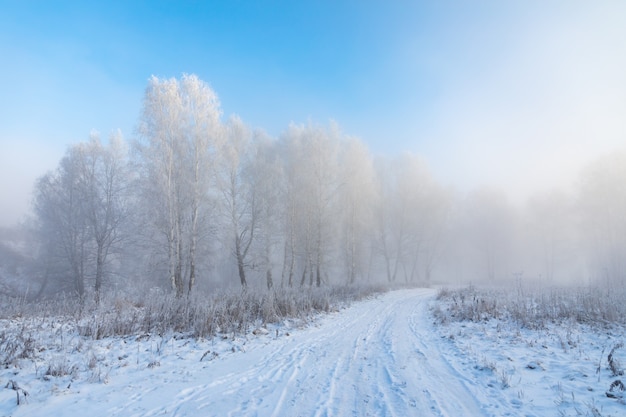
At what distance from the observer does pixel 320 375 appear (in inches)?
189

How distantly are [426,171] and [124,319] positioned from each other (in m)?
34.1

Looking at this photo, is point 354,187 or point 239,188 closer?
point 239,188

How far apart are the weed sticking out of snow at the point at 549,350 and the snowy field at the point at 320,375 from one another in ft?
0.09

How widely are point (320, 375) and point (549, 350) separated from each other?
4.59 metres

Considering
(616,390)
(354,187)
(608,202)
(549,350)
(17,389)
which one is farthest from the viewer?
(608,202)

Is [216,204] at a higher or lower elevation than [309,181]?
lower

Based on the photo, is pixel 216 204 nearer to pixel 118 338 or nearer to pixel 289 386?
pixel 118 338

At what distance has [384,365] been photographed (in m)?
5.29

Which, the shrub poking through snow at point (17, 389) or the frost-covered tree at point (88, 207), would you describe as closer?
the shrub poking through snow at point (17, 389)

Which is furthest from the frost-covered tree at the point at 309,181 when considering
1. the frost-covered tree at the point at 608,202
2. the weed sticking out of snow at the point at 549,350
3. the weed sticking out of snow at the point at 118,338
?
the frost-covered tree at the point at 608,202

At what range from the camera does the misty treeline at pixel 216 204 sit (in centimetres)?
1812

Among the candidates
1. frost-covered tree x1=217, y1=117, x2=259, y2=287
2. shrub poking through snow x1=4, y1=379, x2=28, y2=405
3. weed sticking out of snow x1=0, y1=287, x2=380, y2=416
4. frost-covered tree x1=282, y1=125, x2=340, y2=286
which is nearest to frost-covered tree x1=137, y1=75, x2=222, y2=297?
frost-covered tree x1=217, y1=117, x2=259, y2=287

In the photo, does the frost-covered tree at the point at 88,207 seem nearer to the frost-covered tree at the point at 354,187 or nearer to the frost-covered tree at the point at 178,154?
the frost-covered tree at the point at 178,154

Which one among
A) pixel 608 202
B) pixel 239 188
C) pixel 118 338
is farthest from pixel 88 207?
pixel 608 202
